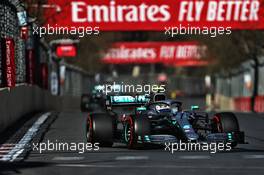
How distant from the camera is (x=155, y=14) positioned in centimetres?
4112

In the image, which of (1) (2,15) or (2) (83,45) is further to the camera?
(2) (83,45)

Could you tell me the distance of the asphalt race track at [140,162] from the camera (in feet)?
41.0

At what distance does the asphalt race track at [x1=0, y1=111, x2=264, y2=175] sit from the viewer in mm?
12500

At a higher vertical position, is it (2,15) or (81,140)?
(2,15)

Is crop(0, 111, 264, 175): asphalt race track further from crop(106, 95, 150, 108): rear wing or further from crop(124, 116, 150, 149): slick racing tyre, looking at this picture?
crop(106, 95, 150, 108): rear wing

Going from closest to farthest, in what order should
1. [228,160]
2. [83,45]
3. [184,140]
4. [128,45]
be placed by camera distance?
[228,160] < [184,140] < [83,45] < [128,45]

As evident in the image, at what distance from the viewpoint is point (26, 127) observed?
74.3 ft

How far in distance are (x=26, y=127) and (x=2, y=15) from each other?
286cm

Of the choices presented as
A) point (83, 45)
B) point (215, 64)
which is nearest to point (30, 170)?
point (83, 45)

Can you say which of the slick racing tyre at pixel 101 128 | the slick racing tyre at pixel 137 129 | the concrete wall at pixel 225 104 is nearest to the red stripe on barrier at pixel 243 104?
the concrete wall at pixel 225 104

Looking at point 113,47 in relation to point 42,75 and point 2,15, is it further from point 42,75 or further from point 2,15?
point 2,15

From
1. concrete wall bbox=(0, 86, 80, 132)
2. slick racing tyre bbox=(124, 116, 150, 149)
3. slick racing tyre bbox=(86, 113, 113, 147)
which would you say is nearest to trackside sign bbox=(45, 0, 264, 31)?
concrete wall bbox=(0, 86, 80, 132)

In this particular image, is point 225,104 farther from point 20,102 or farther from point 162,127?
point 162,127

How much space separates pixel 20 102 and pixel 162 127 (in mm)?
9858
